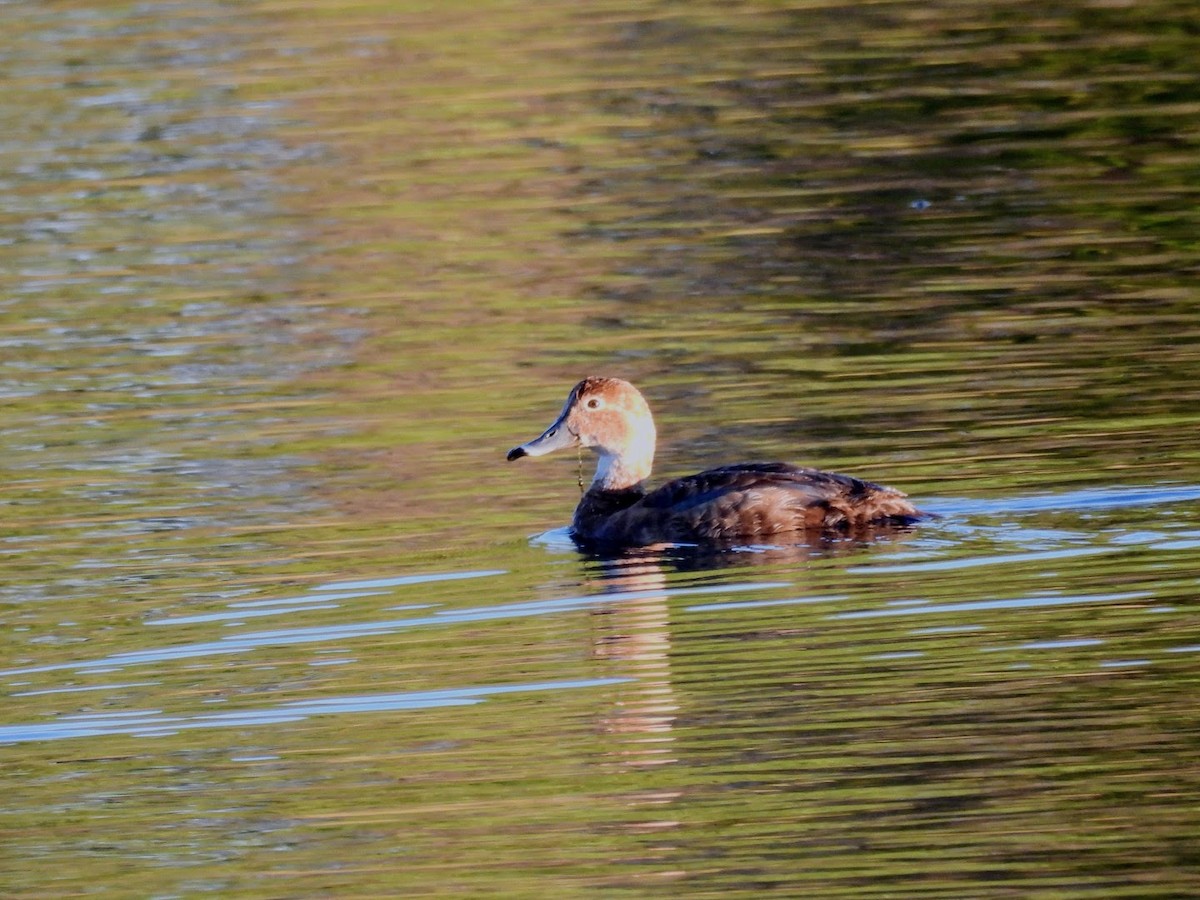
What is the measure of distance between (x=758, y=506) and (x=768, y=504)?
5cm

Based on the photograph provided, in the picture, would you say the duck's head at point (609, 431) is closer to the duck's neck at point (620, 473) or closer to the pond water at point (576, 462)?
the duck's neck at point (620, 473)

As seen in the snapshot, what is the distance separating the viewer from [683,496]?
448 inches

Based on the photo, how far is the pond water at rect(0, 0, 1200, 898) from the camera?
24.0 ft

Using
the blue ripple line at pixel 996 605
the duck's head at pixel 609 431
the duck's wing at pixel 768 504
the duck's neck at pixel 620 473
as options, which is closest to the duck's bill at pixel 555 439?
the duck's head at pixel 609 431

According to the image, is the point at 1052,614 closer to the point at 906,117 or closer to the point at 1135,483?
the point at 1135,483

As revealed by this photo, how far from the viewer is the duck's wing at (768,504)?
10.7 metres

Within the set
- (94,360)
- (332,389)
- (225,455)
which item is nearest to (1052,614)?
(225,455)

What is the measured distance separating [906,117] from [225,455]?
9.74 metres

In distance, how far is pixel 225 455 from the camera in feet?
44.7

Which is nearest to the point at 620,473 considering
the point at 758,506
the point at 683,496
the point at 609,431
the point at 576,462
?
the point at 609,431

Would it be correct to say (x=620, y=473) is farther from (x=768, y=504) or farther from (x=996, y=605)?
(x=996, y=605)

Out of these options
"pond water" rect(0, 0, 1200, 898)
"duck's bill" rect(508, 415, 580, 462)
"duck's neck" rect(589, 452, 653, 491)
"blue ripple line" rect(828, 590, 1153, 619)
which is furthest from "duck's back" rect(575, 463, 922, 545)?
"blue ripple line" rect(828, 590, 1153, 619)

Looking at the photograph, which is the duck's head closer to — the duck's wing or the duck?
the duck

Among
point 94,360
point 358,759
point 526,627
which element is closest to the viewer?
point 358,759
